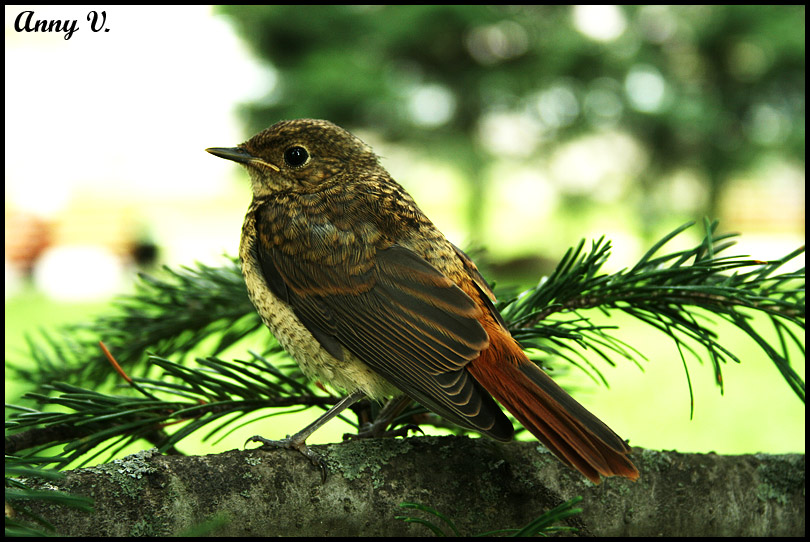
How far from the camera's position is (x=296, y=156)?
217 centimetres

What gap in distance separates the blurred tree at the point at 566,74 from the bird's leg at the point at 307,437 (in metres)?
12.2

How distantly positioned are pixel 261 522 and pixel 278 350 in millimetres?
936

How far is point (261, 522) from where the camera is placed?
1114mm

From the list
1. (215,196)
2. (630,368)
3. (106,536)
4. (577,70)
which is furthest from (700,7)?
(106,536)

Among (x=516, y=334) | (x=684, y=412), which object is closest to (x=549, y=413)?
(x=516, y=334)

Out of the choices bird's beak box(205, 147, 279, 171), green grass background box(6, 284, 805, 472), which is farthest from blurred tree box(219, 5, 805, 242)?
bird's beak box(205, 147, 279, 171)

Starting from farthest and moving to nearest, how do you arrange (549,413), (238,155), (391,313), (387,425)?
(238,155) < (391,313) < (387,425) < (549,413)

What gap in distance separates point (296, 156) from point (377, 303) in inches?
25.1

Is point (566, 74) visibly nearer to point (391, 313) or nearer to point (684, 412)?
point (684, 412)

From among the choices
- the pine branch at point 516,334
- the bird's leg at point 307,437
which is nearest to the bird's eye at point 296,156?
the pine branch at point 516,334

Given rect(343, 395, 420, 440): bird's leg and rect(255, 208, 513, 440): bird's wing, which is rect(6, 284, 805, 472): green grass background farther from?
rect(343, 395, 420, 440): bird's leg

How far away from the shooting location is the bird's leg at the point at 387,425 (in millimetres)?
1527

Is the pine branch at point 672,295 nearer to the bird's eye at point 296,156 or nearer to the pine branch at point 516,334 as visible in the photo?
the pine branch at point 516,334

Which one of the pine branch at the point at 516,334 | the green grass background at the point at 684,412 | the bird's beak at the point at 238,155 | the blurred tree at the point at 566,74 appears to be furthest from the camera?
the blurred tree at the point at 566,74
